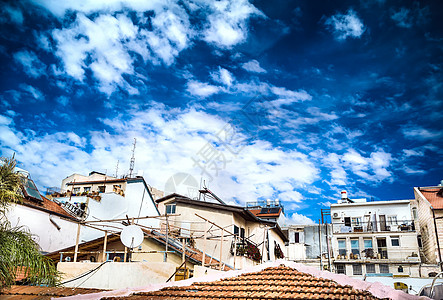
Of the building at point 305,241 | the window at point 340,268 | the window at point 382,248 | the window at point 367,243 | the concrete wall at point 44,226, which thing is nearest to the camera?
the concrete wall at point 44,226

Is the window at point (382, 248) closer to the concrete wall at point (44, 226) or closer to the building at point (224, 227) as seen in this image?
the building at point (224, 227)

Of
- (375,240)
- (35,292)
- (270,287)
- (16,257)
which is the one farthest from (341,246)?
(16,257)

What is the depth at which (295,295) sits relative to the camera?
338 inches

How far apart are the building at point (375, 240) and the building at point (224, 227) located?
55.9 feet

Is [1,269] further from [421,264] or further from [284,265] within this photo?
[421,264]

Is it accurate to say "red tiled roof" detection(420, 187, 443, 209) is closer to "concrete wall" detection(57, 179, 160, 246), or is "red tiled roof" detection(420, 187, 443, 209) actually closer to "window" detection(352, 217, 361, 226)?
"window" detection(352, 217, 361, 226)

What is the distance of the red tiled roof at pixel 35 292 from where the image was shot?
11.9 meters

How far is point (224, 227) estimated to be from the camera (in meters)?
24.3

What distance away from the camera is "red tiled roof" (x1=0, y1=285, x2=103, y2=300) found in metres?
11.9

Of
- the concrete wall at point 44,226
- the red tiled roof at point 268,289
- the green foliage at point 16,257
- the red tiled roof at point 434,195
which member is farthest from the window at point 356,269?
the green foliage at point 16,257

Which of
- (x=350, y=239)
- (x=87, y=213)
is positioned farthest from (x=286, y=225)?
(x=87, y=213)

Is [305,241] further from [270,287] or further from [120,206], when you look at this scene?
[270,287]

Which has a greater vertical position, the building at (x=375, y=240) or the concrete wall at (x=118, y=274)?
the building at (x=375, y=240)

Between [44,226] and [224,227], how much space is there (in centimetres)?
1149
